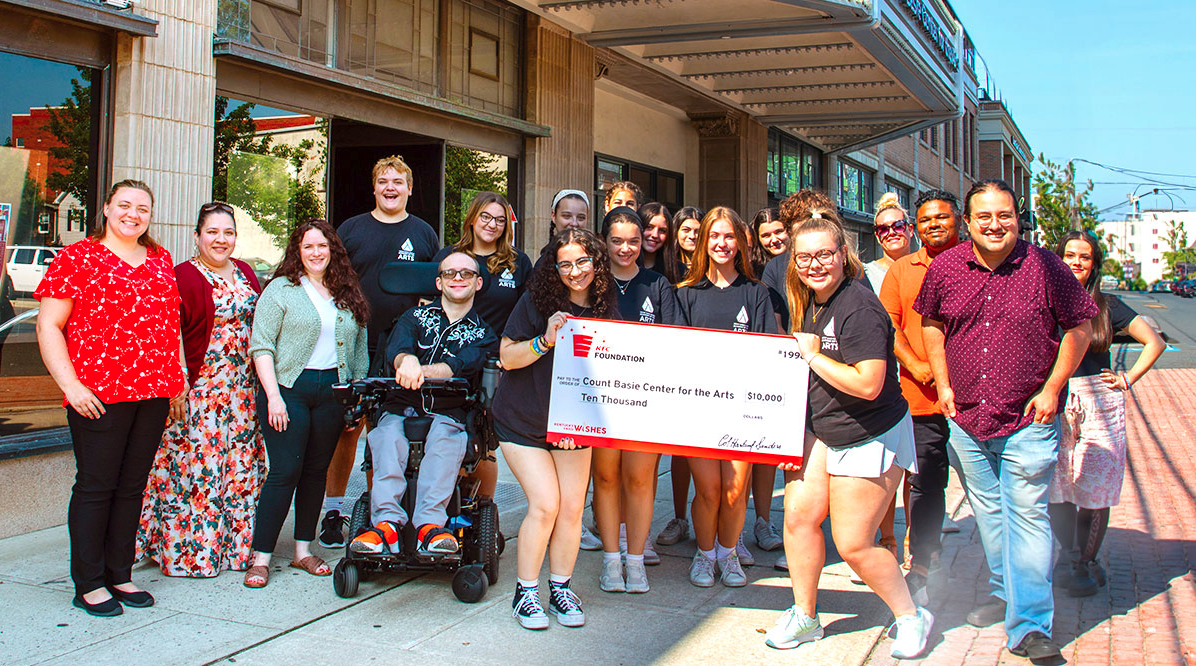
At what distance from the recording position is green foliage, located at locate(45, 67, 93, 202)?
20.7 ft

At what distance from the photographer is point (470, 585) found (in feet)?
15.1

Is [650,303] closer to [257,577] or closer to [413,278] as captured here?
[413,278]

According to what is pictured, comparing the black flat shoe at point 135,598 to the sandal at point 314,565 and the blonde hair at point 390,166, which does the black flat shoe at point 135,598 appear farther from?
the blonde hair at point 390,166

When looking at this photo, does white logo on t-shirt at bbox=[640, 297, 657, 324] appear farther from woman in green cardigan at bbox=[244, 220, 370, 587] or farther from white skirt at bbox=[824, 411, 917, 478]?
woman in green cardigan at bbox=[244, 220, 370, 587]

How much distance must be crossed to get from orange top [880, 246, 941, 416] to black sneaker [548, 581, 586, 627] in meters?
1.96

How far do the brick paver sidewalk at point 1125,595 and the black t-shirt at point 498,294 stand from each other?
2.61 m

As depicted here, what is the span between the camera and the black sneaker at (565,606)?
4.34m

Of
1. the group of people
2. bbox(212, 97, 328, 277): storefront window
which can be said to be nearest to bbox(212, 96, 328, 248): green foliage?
bbox(212, 97, 328, 277): storefront window

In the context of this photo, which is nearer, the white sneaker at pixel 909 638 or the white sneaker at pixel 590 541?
the white sneaker at pixel 909 638

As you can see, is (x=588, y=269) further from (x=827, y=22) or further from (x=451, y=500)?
(x=827, y=22)

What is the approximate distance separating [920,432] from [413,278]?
281 centimetres

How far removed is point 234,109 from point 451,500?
170 inches

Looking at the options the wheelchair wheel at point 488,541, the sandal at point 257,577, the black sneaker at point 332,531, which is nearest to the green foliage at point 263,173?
the black sneaker at point 332,531

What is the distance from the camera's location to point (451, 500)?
487 centimetres
